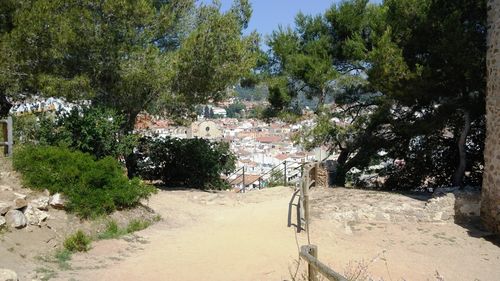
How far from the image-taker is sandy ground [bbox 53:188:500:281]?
274 inches

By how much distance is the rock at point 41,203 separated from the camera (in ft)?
26.1

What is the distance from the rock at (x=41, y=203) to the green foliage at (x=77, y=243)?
0.90 m

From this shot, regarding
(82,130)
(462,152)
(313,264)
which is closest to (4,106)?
(82,130)

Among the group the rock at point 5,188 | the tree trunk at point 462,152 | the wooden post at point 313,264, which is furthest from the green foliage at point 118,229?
the tree trunk at point 462,152

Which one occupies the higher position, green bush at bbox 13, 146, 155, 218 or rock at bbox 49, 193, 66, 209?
green bush at bbox 13, 146, 155, 218

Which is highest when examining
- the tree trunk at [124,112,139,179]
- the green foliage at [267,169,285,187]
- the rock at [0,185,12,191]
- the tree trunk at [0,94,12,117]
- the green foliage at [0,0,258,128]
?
the green foliage at [0,0,258,128]

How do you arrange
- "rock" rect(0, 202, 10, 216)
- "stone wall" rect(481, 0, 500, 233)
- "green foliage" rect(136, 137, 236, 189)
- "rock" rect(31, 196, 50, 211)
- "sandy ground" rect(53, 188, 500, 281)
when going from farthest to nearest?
"green foliage" rect(136, 137, 236, 189) → "stone wall" rect(481, 0, 500, 233) → "rock" rect(31, 196, 50, 211) → "rock" rect(0, 202, 10, 216) → "sandy ground" rect(53, 188, 500, 281)

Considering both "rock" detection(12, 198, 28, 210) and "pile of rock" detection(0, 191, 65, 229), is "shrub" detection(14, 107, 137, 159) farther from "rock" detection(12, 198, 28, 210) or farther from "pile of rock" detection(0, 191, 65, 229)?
"rock" detection(12, 198, 28, 210)

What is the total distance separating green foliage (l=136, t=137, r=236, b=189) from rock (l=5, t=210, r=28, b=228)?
25.2ft

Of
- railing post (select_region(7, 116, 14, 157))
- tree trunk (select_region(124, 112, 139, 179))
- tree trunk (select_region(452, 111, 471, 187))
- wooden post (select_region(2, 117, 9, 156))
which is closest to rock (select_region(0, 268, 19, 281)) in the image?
railing post (select_region(7, 116, 14, 157))

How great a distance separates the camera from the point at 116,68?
1146 cm

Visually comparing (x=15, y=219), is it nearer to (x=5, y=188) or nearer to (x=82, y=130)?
(x=5, y=188)

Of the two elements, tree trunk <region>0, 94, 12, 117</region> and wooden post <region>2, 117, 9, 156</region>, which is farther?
tree trunk <region>0, 94, 12, 117</region>

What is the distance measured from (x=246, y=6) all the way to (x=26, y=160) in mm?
7787
